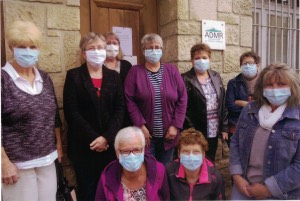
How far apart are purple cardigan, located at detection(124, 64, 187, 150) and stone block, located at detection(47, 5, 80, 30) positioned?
0.73 m

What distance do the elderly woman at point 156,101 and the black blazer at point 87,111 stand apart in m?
0.25

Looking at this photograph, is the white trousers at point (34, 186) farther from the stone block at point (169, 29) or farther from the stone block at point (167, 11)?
the stone block at point (167, 11)

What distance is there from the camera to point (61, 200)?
2.59 m

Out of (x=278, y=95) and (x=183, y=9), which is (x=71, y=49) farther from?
(x=278, y=95)

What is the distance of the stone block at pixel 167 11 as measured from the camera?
3799mm

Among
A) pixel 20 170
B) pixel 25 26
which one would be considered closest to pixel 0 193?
pixel 20 170

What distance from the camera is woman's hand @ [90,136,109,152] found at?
106 inches

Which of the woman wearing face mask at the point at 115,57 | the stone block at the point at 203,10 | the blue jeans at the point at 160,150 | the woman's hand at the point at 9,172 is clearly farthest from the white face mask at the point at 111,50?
the woman's hand at the point at 9,172

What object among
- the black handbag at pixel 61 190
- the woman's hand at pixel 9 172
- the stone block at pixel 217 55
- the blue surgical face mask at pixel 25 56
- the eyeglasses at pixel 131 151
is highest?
the stone block at pixel 217 55

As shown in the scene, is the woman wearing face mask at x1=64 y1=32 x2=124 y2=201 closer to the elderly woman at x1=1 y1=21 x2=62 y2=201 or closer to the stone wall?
the elderly woman at x1=1 y1=21 x2=62 y2=201

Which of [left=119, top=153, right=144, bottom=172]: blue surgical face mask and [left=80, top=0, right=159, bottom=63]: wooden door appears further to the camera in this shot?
[left=80, top=0, right=159, bottom=63]: wooden door

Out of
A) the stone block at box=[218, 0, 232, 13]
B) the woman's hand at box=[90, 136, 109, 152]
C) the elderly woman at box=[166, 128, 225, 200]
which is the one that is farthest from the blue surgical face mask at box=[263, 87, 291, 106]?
the stone block at box=[218, 0, 232, 13]

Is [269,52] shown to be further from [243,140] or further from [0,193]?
[0,193]

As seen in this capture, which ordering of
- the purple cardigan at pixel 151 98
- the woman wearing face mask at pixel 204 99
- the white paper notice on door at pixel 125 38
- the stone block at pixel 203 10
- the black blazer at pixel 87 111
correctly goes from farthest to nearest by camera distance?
the stone block at pixel 203 10, the white paper notice on door at pixel 125 38, the woman wearing face mask at pixel 204 99, the purple cardigan at pixel 151 98, the black blazer at pixel 87 111
